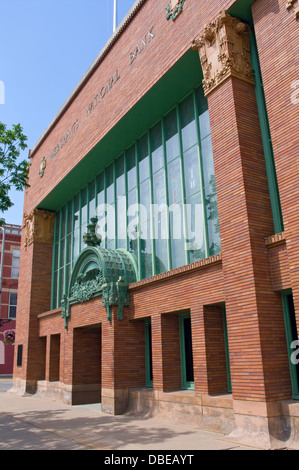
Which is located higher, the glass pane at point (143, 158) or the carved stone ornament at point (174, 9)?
the carved stone ornament at point (174, 9)

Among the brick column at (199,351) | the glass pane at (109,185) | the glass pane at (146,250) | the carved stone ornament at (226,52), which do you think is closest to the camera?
the brick column at (199,351)

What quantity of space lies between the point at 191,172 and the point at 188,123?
→ 185 centimetres

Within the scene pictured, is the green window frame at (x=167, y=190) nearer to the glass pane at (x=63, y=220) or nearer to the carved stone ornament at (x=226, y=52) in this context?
the carved stone ornament at (x=226, y=52)

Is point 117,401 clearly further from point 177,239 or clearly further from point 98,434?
point 177,239

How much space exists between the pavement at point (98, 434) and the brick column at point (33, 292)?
7.74 m

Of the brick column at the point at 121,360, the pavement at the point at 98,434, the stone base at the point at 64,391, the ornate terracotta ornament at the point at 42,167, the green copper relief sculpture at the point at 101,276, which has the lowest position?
the pavement at the point at 98,434

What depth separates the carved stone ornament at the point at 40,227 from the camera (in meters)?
24.3

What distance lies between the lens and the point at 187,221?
13047 mm

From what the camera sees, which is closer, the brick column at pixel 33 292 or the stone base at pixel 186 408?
the stone base at pixel 186 408

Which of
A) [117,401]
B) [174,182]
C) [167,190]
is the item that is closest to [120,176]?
[167,190]

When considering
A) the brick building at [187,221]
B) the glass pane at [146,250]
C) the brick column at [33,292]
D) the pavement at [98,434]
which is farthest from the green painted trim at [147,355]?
the brick column at [33,292]

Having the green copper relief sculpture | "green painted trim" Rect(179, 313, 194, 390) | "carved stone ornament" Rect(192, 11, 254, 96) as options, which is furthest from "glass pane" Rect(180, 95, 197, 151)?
"green painted trim" Rect(179, 313, 194, 390)

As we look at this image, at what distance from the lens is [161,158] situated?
14961 millimetres
